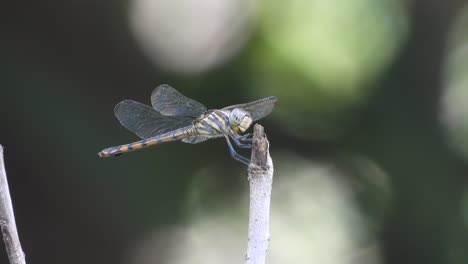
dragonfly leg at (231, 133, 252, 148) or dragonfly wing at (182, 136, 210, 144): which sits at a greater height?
dragonfly leg at (231, 133, 252, 148)

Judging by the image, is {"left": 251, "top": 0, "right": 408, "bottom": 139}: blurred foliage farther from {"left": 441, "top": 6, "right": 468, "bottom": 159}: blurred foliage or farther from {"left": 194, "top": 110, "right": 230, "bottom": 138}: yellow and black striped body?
{"left": 194, "top": 110, "right": 230, "bottom": 138}: yellow and black striped body

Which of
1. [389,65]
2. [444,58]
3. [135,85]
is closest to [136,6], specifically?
[135,85]

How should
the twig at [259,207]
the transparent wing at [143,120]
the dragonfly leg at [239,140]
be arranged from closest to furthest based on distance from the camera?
the twig at [259,207]
the dragonfly leg at [239,140]
the transparent wing at [143,120]

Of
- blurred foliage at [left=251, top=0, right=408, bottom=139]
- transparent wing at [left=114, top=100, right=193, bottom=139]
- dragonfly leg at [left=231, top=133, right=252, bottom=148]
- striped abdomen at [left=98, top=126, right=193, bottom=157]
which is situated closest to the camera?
dragonfly leg at [left=231, top=133, right=252, bottom=148]

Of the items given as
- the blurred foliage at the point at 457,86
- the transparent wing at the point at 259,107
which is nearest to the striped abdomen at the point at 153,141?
the transparent wing at the point at 259,107

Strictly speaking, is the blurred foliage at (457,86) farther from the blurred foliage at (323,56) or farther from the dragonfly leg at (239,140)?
the dragonfly leg at (239,140)

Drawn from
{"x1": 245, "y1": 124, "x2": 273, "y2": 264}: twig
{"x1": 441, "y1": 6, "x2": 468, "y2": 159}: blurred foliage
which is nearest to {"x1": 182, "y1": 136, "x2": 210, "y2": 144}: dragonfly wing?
{"x1": 245, "y1": 124, "x2": 273, "y2": 264}: twig
